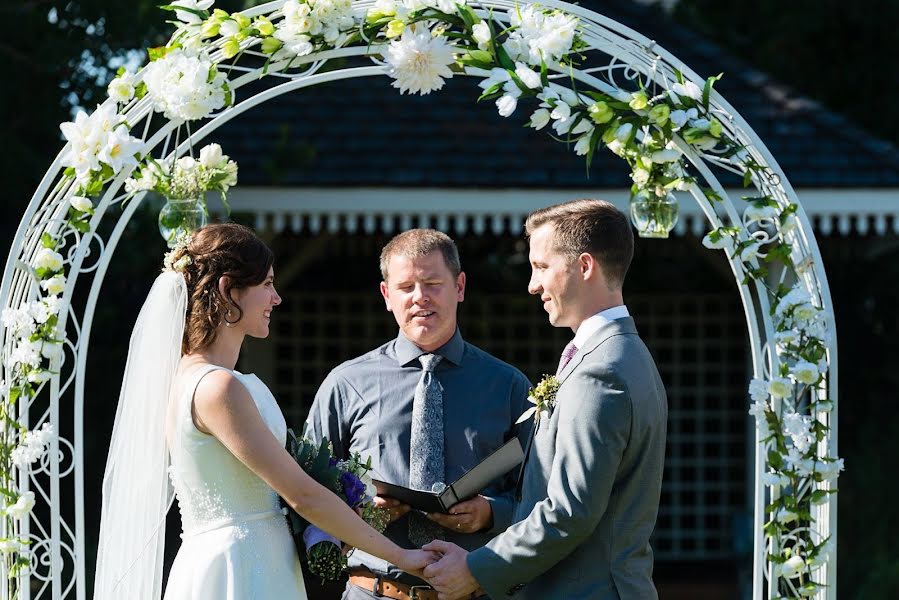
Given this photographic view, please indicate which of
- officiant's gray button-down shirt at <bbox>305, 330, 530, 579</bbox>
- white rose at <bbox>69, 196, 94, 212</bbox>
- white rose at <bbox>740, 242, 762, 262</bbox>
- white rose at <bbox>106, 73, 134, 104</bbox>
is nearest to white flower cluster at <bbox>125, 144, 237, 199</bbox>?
white rose at <bbox>69, 196, 94, 212</bbox>

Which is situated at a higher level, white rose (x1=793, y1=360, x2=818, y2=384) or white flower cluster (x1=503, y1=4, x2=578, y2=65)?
white flower cluster (x1=503, y1=4, x2=578, y2=65)

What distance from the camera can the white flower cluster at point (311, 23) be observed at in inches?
165

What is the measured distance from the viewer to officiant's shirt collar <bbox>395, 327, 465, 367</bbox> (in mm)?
4629

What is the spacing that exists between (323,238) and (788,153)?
10.8 ft

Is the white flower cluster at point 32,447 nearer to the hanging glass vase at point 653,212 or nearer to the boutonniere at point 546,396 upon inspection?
the boutonniere at point 546,396

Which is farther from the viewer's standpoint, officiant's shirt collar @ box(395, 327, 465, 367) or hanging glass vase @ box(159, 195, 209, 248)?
hanging glass vase @ box(159, 195, 209, 248)

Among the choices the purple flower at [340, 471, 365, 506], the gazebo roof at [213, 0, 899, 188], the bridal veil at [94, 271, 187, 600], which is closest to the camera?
the bridal veil at [94, 271, 187, 600]

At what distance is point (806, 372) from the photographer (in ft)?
14.0

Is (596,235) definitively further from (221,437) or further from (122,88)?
(122,88)

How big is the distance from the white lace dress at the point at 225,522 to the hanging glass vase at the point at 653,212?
1541 millimetres

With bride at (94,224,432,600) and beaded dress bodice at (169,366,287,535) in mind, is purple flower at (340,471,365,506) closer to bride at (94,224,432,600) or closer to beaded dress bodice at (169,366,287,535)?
bride at (94,224,432,600)

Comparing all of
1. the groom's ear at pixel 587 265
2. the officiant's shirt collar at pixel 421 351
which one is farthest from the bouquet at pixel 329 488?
the groom's ear at pixel 587 265

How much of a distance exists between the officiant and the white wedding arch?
71 cm

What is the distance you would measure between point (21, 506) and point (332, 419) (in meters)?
1.14
